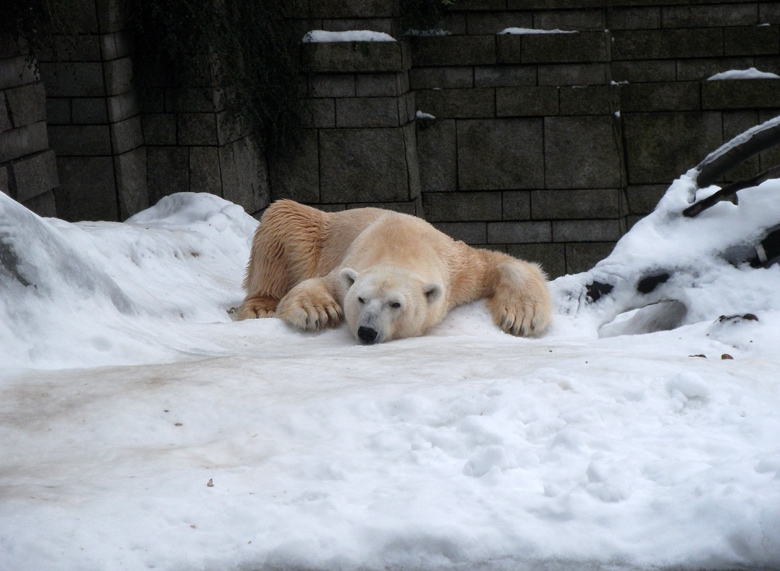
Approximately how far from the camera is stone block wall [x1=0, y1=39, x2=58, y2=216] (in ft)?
18.3

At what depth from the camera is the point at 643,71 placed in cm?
865

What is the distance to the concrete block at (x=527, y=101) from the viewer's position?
8383 mm

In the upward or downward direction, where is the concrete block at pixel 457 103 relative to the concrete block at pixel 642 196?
upward

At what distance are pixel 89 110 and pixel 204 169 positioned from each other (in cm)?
102

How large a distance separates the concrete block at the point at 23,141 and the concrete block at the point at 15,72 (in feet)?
0.93

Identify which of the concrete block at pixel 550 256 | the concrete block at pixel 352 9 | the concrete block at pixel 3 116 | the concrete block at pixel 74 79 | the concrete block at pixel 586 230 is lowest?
the concrete block at pixel 550 256

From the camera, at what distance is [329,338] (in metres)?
4.27

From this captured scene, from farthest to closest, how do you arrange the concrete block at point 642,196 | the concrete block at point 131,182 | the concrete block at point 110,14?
1. the concrete block at point 642,196
2. the concrete block at point 131,182
3. the concrete block at point 110,14

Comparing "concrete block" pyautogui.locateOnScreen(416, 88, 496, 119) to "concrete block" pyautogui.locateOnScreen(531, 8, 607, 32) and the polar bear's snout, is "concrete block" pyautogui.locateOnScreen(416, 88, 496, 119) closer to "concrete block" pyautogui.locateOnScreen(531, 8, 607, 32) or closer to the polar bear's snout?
"concrete block" pyautogui.locateOnScreen(531, 8, 607, 32)

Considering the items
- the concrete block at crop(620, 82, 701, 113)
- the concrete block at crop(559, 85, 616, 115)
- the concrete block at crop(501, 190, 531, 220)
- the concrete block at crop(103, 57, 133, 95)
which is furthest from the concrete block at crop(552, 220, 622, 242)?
the concrete block at crop(103, 57, 133, 95)

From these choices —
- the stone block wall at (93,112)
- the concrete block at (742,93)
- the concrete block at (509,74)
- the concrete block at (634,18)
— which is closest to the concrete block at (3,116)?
the stone block wall at (93,112)

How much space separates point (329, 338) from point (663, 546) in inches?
102

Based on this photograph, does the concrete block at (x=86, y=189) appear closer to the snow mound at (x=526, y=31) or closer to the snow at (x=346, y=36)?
the snow at (x=346, y=36)

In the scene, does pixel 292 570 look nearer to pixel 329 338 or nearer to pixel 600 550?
pixel 600 550
